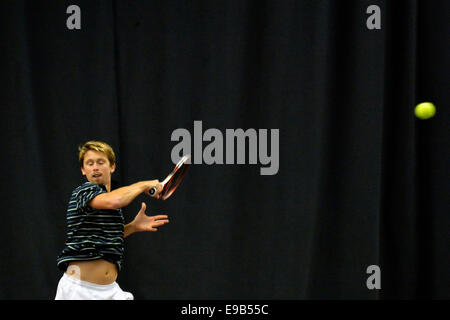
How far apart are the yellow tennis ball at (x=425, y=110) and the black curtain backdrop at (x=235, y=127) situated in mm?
52

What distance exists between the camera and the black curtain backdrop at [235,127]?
3691mm

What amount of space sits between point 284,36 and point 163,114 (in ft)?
2.91

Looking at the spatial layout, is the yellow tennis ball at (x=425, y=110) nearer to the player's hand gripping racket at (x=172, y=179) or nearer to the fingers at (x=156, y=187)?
the player's hand gripping racket at (x=172, y=179)

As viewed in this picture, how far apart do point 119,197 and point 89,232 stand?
0.92ft

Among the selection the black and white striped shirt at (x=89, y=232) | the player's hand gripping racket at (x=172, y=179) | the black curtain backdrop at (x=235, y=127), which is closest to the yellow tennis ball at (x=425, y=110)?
the black curtain backdrop at (x=235, y=127)

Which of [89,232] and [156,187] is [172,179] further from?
[89,232]

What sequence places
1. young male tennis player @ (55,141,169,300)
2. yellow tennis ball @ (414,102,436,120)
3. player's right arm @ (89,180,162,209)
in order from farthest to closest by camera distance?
yellow tennis ball @ (414,102,436,120), young male tennis player @ (55,141,169,300), player's right arm @ (89,180,162,209)

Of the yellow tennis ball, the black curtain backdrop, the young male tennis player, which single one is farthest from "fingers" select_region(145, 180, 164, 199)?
the yellow tennis ball

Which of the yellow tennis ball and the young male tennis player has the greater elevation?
the yellow tennis ball

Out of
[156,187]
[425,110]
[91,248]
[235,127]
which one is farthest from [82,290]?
[425,110]

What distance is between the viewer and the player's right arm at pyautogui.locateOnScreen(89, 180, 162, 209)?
2.47m

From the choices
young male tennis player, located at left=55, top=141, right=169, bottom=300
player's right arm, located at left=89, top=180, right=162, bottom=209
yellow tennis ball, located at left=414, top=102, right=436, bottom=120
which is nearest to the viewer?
player's right arm, located at left=89, top=180, right=162, bottom=209

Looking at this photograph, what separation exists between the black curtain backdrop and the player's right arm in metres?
1.17

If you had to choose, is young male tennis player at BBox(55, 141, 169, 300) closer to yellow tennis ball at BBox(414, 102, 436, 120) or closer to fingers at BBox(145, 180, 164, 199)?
fingers at BBox(145, 180, 164, 199)
